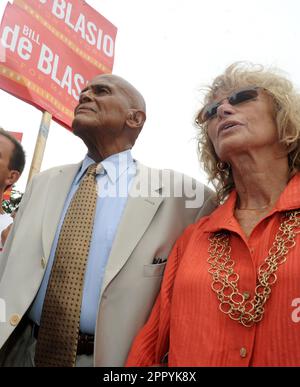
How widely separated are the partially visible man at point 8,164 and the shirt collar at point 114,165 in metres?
1.02

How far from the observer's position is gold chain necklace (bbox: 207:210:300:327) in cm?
133

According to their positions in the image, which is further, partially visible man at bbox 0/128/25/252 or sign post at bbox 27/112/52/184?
sign post at bbox 27/112/52/184

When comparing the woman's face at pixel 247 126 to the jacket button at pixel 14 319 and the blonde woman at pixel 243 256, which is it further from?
the jacket button at pixel 14 319

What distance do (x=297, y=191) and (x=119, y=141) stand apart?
1.31 meters

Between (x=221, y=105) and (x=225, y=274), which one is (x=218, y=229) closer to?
(x=225, y=274)

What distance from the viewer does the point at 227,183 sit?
228 centimetres

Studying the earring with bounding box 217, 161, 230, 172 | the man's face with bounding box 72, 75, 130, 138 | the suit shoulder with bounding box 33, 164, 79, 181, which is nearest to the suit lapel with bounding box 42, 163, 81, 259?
the suit shoulder with bounding box 33, 164, 79, 181

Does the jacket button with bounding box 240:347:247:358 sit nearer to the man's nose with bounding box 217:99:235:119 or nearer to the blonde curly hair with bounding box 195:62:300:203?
the blonde curly hair with bounding box 195:62:300:203

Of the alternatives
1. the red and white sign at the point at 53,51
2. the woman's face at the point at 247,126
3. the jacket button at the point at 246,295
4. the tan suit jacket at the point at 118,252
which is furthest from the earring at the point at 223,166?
the red and white sign at the point at 53,51

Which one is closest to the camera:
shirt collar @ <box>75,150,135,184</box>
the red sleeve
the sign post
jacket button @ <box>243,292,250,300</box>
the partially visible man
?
jacket button @ <box>243,292,250,300</box>

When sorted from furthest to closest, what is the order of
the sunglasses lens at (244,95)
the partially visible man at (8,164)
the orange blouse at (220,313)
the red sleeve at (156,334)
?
the partially visible man at (8,164)
the sunglasses lens at (244,95)
the red sleeve at (156,334)
the orange blouse at (220,313)

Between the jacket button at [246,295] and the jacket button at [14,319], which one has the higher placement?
the jacket button at [246,295]

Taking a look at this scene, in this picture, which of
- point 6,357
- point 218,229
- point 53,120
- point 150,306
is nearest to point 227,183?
point 218,229

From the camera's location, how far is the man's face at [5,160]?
308cm
